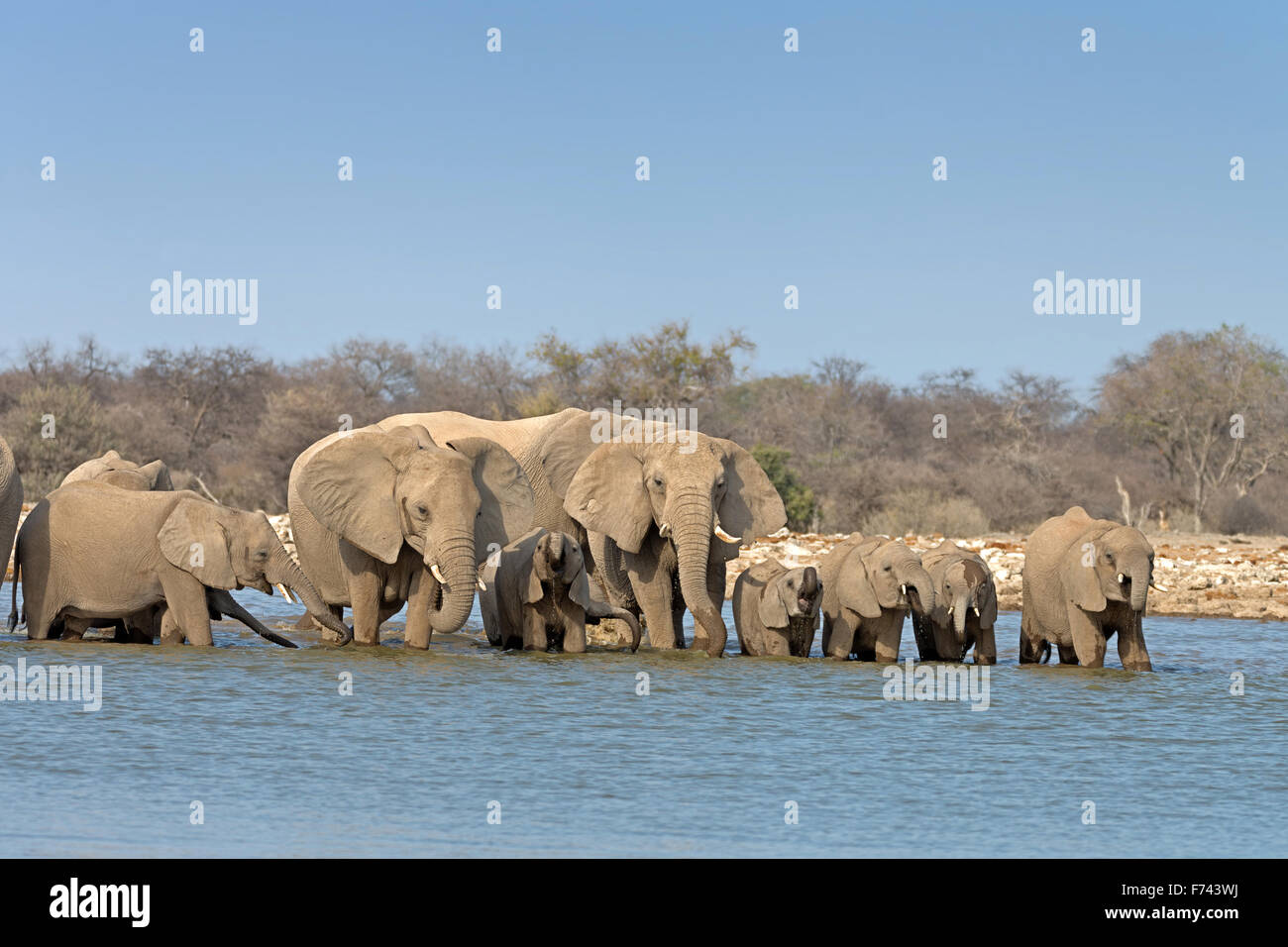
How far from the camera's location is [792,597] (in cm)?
1396

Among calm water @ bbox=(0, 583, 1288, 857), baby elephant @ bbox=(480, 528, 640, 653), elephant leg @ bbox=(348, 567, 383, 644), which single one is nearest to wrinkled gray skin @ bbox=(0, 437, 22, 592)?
calm water @ bbox=(0, 583, 1288, 857)

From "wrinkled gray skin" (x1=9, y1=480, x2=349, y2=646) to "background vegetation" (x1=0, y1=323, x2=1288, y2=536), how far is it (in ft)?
61.2

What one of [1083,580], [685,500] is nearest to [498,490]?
[685,500]

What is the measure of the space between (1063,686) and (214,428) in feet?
141

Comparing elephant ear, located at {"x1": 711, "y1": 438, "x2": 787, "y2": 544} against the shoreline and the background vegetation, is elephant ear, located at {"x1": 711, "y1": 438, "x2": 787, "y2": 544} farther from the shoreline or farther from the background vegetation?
the background vegetation

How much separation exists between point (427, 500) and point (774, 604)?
10.0 feet

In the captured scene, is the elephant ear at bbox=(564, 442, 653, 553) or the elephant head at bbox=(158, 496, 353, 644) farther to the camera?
the elephant ear at bbox=(564, 442, 653, 553)

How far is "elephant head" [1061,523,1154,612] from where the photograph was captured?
12.8 m

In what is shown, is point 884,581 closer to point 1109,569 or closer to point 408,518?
point 1109,569

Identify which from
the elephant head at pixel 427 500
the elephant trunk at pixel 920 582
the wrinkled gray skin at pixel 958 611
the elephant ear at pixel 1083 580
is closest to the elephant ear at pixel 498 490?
the elephant head at pixel 427 500

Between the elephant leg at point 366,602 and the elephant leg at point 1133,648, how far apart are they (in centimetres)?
611

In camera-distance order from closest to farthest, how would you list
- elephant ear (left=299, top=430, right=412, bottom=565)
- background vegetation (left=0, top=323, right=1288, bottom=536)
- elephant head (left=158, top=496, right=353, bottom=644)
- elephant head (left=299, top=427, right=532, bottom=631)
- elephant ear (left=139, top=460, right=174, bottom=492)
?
elephant head (left=299, top=427, right=532, bottom=631), elephant ear (left=299, top=430, right=412, bottom=565), elephant head (left=158, top=496, right=353, bottom=644), elephant ear (left=139, top=460, right=174, bottom=492), background vegetation (left=0, top=323, right=1288, bottom=536)

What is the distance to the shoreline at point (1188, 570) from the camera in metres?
21.4
